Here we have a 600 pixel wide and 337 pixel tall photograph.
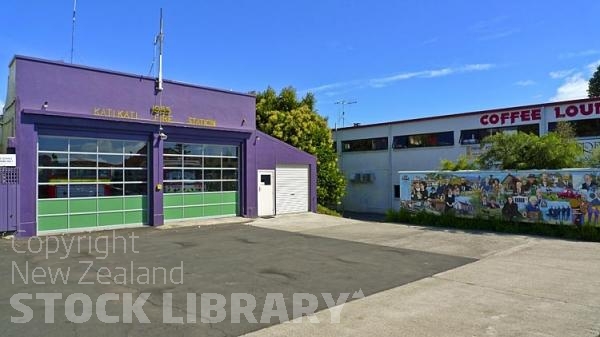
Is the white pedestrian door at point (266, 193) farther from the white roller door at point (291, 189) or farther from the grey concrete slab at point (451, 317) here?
the grey concrete slab at point (451, 317)

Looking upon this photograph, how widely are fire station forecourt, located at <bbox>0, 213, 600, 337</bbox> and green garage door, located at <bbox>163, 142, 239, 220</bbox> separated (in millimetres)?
3860

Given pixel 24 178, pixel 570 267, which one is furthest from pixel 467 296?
pixel 24 178

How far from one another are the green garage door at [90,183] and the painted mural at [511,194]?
34.3 feet

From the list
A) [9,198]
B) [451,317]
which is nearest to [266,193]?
[9,198]

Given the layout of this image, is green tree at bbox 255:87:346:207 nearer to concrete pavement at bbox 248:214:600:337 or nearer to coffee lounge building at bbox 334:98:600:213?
coffee lounge building at bbox 334:98:600:213

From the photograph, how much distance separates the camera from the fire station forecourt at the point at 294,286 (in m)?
5.90

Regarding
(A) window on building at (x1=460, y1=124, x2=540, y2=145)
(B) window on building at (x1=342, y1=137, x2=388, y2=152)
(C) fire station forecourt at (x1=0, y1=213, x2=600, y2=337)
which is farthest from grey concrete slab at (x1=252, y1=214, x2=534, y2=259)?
(B) window on building at (x1=342, y1=137, x2=388, y2=152)

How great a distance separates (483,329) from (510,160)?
13123 millimetres

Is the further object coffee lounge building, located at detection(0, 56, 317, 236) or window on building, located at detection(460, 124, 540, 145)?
window on building, located at detection(460, 124, 540, 145)

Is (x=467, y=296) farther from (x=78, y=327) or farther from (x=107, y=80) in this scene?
(x=107, y=80)

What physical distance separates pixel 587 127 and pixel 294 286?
70.3ft

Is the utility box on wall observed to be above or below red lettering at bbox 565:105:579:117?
below

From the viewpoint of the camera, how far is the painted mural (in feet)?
48.1

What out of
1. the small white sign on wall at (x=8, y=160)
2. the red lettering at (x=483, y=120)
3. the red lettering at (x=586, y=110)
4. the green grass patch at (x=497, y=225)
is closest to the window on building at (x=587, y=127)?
the red lettering at (x=586, y=110)
